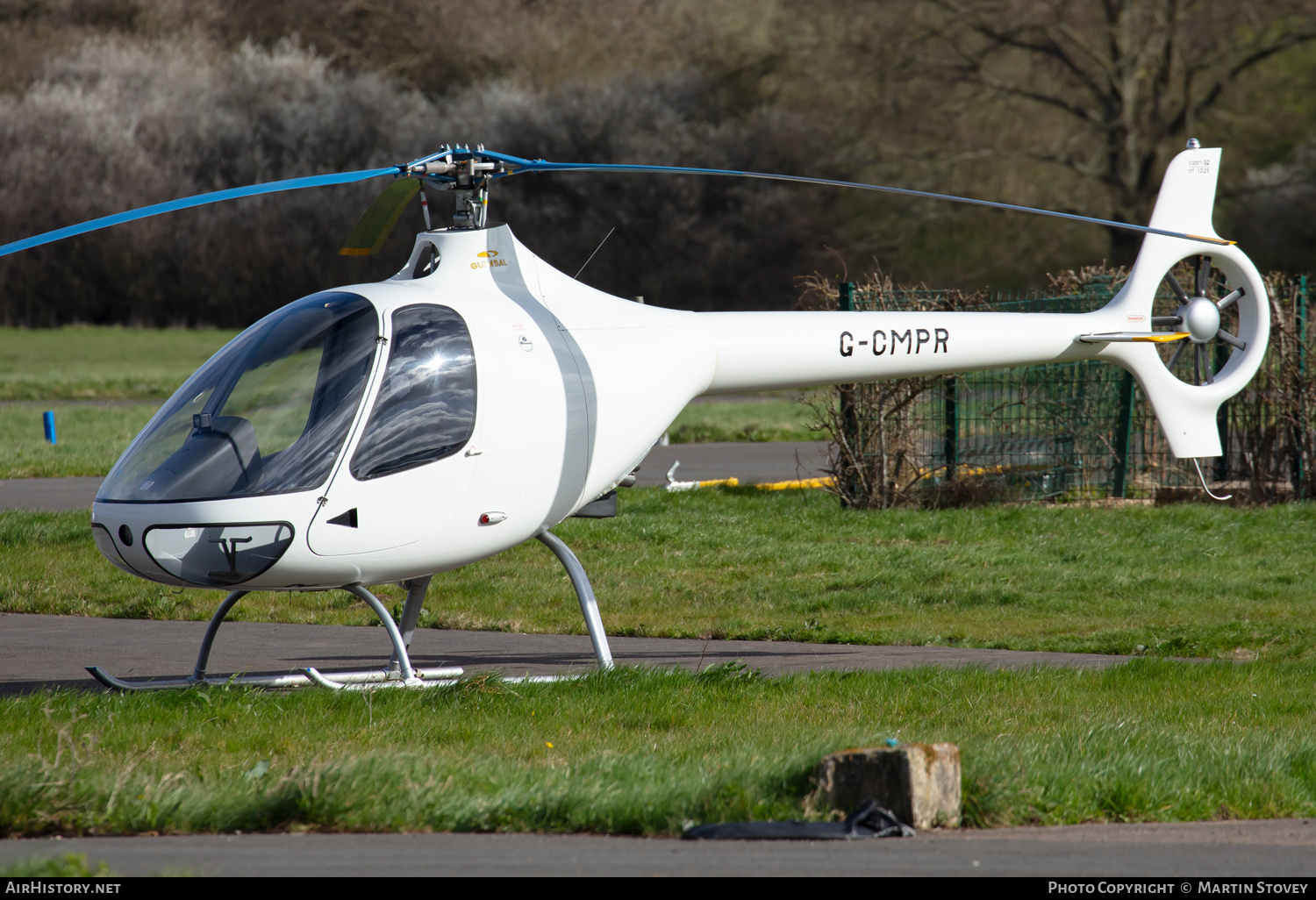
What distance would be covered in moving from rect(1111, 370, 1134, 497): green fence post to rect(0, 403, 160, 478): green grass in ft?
37.8

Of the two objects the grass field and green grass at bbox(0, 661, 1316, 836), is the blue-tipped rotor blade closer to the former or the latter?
green grass at bbox(0, 661, 1316, 836)

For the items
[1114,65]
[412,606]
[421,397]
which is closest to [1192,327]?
[421,397]

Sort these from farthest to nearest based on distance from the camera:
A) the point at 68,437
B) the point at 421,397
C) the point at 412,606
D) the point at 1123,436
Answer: the point at 68,437 → the point at 1123,436 → the point at 412,606 → the point at 421,397

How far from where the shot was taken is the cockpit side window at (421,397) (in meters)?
6.50

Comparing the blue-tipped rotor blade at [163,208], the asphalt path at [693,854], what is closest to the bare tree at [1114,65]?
the blue-tipped rotor blade at [163,208]

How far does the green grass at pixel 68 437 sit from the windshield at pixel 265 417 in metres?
10.1

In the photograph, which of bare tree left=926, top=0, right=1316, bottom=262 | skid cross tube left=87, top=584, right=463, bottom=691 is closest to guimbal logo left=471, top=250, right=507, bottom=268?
skid cross tube left=87, top=584, right=463, bottom=691

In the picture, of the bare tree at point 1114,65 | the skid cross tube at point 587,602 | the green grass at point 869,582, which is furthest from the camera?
the bare tree at point 1114,65

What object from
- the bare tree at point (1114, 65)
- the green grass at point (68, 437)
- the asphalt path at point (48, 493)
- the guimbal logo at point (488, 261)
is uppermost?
the bare tree at point (1114, 65)

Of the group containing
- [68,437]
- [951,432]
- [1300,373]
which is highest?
[1300,373]

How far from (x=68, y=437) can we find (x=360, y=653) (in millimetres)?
13016

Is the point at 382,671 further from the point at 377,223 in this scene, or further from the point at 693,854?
the point at 693,854

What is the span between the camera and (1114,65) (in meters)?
31.7

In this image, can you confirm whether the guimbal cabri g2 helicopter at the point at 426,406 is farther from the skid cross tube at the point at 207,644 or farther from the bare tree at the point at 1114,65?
the bare tree at the point at 1114,65
